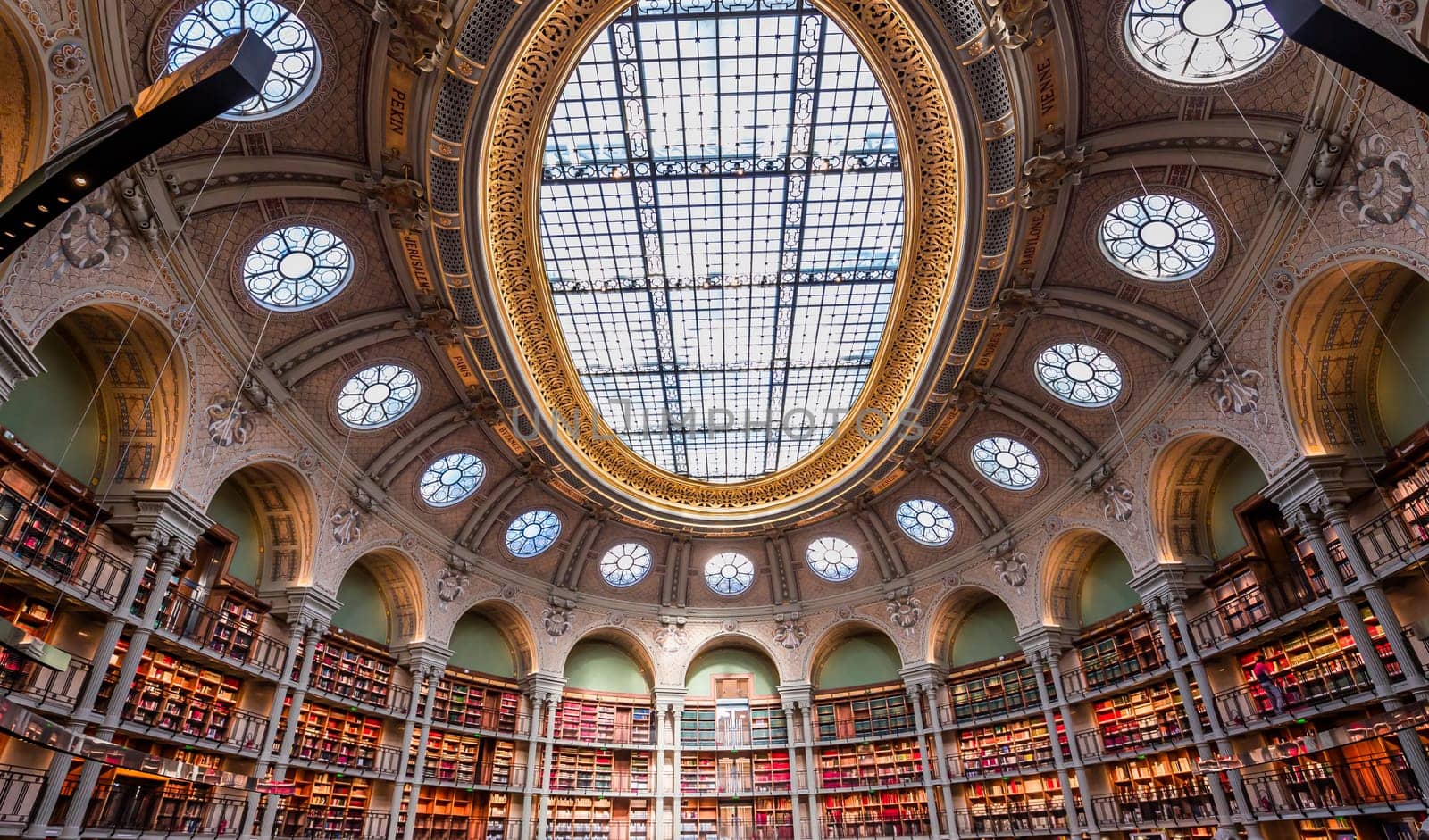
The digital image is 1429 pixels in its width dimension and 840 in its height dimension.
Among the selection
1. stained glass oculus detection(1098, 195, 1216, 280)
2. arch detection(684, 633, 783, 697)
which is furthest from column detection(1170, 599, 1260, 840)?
arch detection(684, 633, 783, 697)

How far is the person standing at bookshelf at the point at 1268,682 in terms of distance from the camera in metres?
13.8

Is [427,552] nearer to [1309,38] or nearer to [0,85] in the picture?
[0,85]

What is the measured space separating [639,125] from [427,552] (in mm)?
12540

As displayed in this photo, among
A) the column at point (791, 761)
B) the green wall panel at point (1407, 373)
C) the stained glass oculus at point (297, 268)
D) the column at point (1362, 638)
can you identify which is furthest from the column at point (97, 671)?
the green wall panel at point (1407, 373)

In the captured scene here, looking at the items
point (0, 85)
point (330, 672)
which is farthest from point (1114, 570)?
point (0, 85)

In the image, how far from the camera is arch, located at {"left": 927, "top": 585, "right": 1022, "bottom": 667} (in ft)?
71.9

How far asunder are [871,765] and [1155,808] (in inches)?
305

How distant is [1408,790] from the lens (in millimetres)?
11352

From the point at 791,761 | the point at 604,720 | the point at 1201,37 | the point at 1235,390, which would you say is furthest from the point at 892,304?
the point at 604,720

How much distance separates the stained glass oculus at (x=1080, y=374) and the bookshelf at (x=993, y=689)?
25.3 ft

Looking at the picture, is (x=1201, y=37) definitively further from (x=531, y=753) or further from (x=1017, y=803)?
(x=531, y=753)

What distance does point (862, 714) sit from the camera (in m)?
22.8

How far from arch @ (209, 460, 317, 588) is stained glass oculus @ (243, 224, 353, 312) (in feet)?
14.2

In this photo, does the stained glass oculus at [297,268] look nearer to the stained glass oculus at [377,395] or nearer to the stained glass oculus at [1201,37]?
the stained glass oculus at [377,395]
